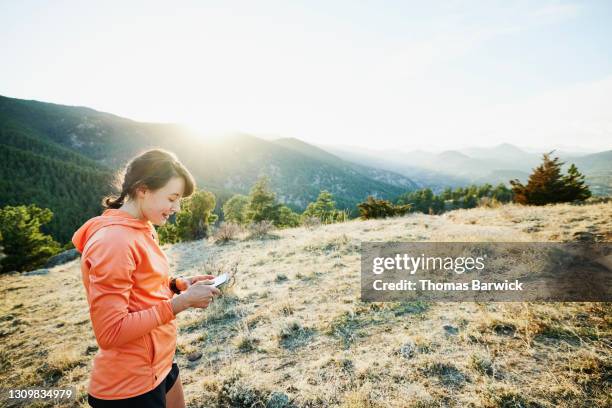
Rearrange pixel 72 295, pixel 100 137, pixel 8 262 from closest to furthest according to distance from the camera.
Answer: pixel 72 295
pixel 8 262
pixel 100 137

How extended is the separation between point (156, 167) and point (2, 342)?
729 centimetres

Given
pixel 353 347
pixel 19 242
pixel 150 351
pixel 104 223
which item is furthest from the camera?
pixel 19 242

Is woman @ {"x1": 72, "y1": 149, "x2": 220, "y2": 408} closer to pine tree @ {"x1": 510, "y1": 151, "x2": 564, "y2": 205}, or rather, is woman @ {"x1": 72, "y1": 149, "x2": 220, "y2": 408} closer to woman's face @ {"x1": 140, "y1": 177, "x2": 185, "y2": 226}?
woman's face @ {"x1": 140, "y1": 177, "x2": 185, "y2": 226}

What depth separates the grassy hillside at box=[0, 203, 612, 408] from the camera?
2795 millimetres

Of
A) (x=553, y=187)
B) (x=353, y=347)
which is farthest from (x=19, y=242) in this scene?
(x=553, y=187)

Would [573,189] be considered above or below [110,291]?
below

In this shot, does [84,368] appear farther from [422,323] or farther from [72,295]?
[72,295]

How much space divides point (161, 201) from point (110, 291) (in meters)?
0.59

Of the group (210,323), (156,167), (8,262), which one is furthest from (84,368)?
(8,262)

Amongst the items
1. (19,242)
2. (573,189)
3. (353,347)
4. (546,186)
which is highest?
(546,186)

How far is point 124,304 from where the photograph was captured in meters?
1.49

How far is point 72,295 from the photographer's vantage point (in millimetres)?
8617

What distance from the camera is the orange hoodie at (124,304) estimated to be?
1.45 m

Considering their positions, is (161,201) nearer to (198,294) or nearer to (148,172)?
(148,172)
